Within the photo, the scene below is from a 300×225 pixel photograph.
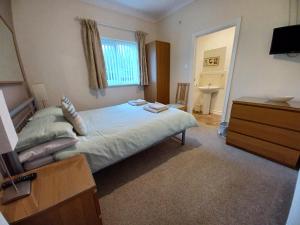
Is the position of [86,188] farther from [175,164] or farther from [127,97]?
[127,97]

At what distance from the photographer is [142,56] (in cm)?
354

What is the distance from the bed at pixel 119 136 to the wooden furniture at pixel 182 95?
4.19ft

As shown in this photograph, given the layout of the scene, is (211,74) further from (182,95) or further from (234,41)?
(234,41)

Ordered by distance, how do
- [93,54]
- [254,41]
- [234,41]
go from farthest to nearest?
[93,54] < [234,41] < [254,41]

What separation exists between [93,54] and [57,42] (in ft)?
2.16

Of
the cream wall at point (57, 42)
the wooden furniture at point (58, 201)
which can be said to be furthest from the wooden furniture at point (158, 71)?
the wooden furniture at point (58, 201)

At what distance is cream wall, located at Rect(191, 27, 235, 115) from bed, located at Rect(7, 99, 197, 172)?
186 centimetres

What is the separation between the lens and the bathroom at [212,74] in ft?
11.5

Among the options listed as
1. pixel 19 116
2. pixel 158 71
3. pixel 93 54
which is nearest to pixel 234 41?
pixel 158 71

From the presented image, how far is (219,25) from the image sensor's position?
2.49 meters

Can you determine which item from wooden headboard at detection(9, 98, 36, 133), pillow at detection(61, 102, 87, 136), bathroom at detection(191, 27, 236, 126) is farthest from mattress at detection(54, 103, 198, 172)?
bathroom at detection(191, 27, 236, 126)

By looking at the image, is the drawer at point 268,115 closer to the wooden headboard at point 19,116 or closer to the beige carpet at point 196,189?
the beige carpet at point 196,189

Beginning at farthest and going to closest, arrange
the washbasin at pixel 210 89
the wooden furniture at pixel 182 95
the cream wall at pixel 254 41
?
the washbasin at pixel 210 89 < the wooden furniture at pixel 182 95 < the cream wall at pixel 254 41

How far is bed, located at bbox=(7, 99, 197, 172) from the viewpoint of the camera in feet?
4.15
